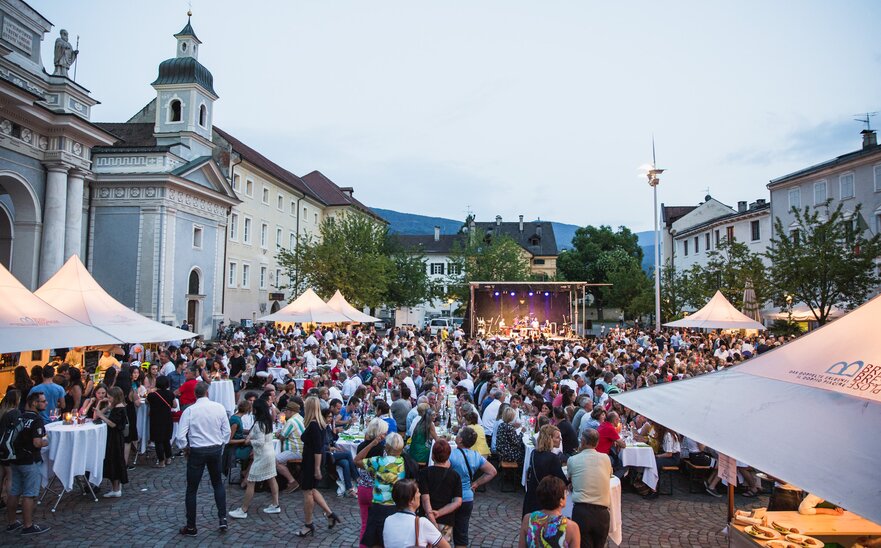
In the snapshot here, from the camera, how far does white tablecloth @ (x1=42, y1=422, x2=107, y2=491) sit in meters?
7.45

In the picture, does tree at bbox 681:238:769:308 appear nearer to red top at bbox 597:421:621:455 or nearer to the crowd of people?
the crowd of people

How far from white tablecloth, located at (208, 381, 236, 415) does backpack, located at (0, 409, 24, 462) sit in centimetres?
590

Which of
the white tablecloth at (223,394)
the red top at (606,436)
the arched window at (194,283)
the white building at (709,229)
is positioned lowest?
the white tablecloth at (223,394)

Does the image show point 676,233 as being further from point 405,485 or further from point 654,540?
point 405,485

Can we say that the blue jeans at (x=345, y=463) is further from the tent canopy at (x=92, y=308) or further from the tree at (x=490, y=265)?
the tree at (x=490, y=265)

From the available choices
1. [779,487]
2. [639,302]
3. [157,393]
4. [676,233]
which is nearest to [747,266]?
[639,302]

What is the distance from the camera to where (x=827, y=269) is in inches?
878

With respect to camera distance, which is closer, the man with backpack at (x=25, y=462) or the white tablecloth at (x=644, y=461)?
the man with backpack at (x=25, y=462)

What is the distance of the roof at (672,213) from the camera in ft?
169

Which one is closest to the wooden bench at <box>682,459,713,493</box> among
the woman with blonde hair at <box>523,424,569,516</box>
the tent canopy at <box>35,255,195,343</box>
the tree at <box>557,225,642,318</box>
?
the woman with blonde hair at <box>523,424,569,516</box>

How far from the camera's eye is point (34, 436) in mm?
6410

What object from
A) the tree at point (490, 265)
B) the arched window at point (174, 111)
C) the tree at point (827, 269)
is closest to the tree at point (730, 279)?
the tree at point (827, 269)

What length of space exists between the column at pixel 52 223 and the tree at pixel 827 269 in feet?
93.3

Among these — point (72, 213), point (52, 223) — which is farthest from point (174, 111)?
point (52, 223)
